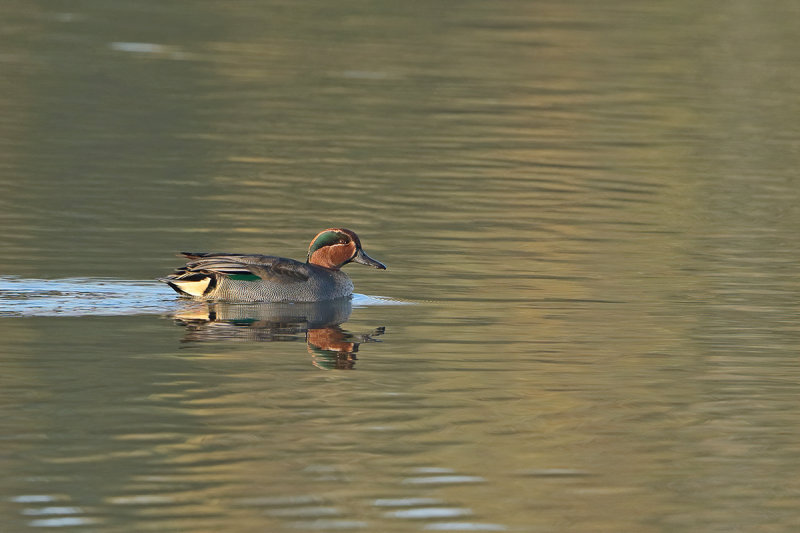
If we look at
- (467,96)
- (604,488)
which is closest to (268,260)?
(604,488)

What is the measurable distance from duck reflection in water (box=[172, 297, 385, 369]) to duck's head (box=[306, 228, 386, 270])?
1.47ft

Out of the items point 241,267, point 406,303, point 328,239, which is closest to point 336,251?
point 328,239

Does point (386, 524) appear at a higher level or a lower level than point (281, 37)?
lower

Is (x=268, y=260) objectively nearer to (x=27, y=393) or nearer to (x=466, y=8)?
(x=27, y=393)

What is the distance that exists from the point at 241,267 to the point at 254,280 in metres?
0.24

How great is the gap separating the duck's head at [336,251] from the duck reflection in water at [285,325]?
45cm

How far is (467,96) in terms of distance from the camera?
32188mm

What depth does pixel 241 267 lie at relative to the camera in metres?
15.1

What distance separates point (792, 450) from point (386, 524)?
3.01 meters

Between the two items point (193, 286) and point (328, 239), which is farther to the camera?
point (328, 239)

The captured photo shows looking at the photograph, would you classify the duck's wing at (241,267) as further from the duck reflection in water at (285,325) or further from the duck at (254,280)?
the duck reflection in water at (285,325)

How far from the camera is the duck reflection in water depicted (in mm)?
13641

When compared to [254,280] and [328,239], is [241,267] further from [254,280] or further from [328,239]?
[328,239]

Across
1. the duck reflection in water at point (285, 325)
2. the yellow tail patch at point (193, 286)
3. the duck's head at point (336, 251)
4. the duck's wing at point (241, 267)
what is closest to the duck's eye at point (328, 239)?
the duck's head at point (336, 251)
